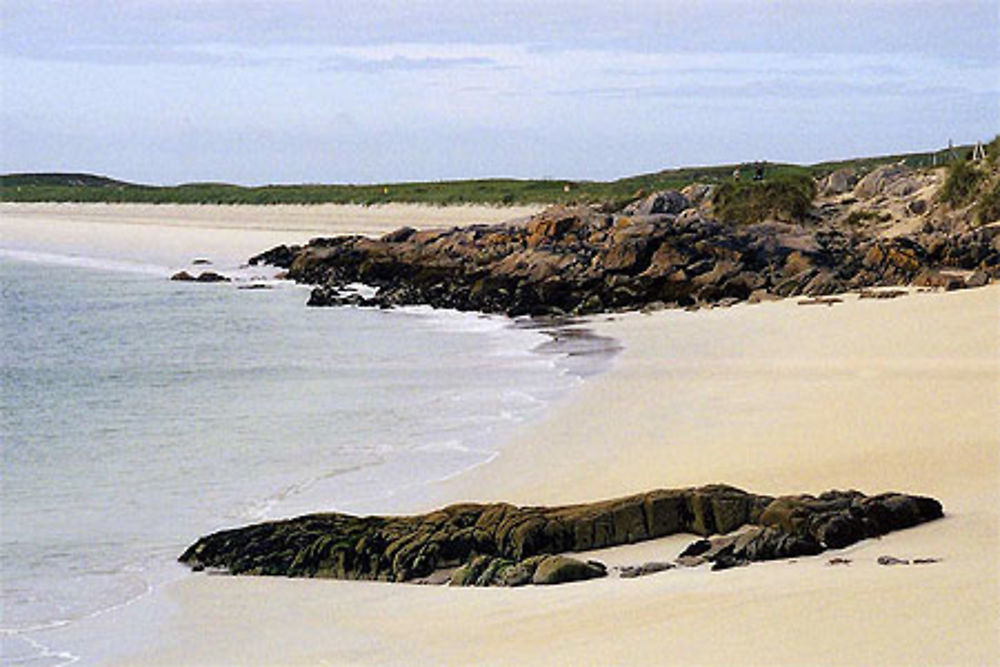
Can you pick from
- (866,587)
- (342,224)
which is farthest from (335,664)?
(342,224)

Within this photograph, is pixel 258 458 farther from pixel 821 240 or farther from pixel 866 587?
pixel 821 240

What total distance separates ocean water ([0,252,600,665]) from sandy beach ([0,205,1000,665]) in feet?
2.17

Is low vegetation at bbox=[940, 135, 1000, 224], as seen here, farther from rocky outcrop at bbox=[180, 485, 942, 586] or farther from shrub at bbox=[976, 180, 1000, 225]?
rocky outcrop at bbox=[180, 485, 942, 586]

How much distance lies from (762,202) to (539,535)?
3179cm

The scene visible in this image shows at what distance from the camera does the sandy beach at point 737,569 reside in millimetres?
6426

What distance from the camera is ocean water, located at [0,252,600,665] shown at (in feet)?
33.7

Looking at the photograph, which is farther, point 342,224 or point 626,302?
point 342,224

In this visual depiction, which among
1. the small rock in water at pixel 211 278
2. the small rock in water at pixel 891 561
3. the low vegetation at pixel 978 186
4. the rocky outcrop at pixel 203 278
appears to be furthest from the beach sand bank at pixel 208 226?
the small rock in water at pixel 891 561

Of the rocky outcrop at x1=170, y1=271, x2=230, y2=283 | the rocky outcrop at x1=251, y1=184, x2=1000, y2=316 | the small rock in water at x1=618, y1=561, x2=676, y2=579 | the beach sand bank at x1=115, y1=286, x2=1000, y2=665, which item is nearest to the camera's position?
the beach sand bank at x1=115, y1=286, x2=1000, y2=665

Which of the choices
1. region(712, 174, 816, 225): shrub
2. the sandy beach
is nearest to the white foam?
region(712, 174, 816, 225): shrub

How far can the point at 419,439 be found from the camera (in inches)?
570

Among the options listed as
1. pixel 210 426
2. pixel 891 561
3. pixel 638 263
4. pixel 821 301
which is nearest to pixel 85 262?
pixel 638 263

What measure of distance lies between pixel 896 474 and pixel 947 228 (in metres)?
25.2

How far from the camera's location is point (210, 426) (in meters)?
15.9
